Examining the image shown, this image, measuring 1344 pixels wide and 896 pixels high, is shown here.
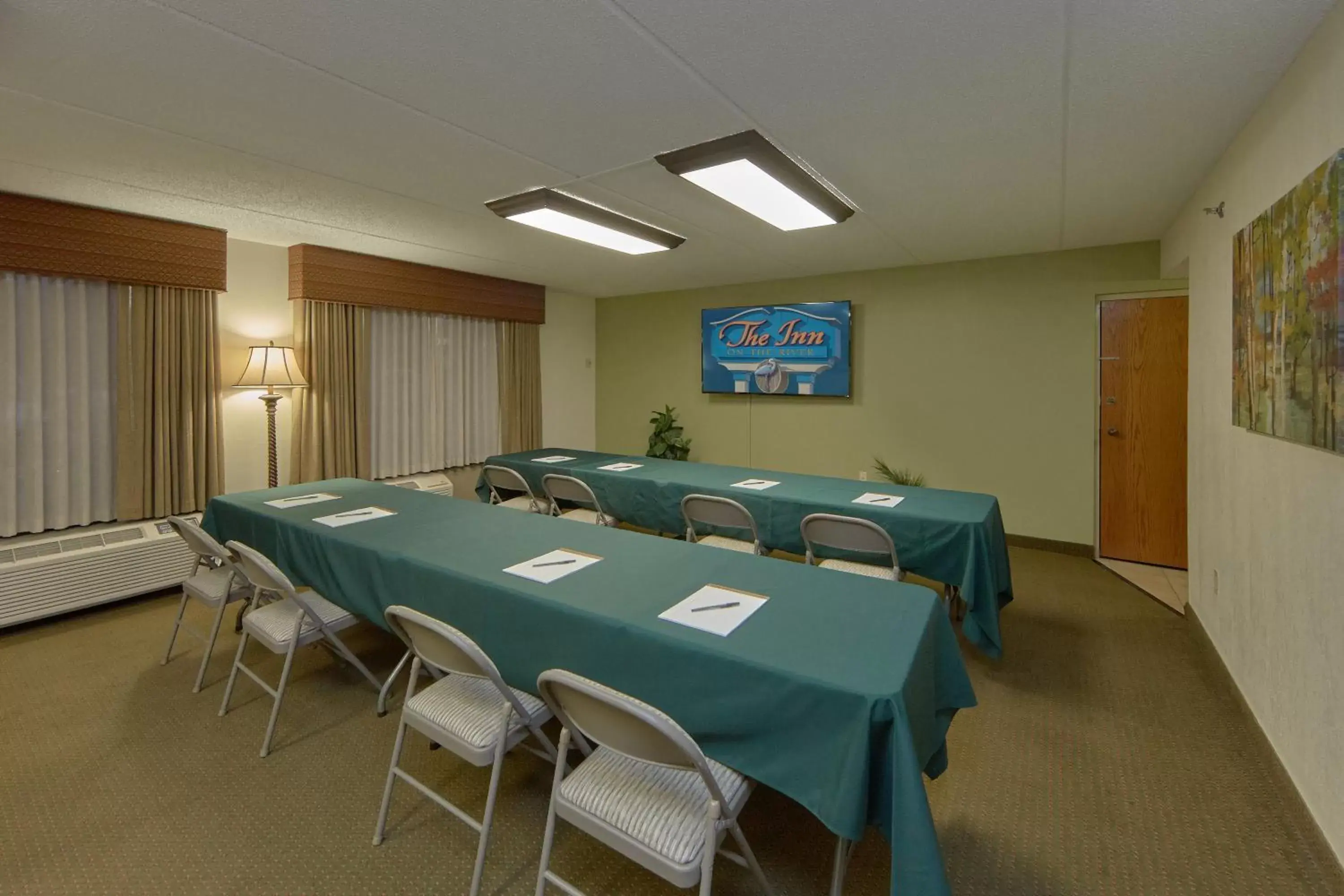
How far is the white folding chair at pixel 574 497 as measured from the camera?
3852 millimetres

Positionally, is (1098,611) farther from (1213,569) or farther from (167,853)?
(167,853)

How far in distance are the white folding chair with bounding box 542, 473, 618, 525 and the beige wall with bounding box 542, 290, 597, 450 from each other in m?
2.46

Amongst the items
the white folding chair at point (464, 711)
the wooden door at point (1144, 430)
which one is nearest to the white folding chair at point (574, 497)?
the white folding chair at point (464, 711)

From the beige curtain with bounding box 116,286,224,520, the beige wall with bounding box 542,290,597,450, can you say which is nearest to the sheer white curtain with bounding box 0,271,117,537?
the beige curtain with bounding box 116,286,224,520

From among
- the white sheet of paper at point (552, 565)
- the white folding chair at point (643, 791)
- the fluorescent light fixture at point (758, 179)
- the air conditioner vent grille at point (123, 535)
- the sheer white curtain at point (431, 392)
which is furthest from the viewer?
the sheer white curtain at point (431, 392)

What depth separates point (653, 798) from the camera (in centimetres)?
138

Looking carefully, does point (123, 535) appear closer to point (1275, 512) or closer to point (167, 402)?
point (167, 402)

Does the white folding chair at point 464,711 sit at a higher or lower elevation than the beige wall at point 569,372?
lower

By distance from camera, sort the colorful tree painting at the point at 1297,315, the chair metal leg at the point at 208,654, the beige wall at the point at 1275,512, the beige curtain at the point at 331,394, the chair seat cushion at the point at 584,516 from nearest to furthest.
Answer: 1. the colorful tree painting at the point at 1297,315
2. the beige wall at the point at 1275,512
3. the chair metal leg at the point at 208,654
4. the chair seat cushion at the point at 584,516
5. the beige curtain at the point at 331,394

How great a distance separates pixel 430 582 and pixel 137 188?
2.75 meters

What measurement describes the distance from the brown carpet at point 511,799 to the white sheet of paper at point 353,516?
2.46 feet

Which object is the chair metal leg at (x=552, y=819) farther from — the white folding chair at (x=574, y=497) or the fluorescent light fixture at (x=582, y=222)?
the fluorescent light fixture at (x=582, y=222)

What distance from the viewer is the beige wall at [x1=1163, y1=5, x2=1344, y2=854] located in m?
1.66

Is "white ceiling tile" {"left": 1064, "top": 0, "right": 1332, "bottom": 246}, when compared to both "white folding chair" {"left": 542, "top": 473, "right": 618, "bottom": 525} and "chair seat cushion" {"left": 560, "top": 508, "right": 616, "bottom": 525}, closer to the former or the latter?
"white folding chair" {"left": 542, "top": 473, "right": 618, "bottom": 525}
